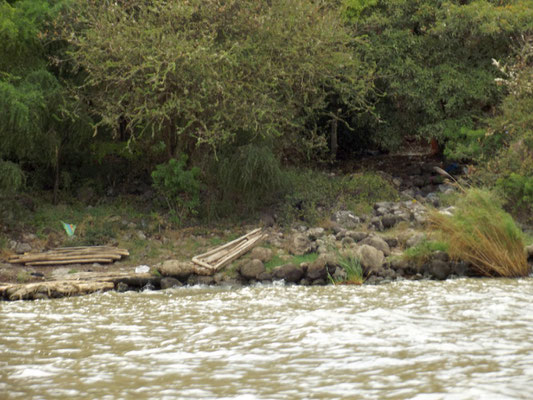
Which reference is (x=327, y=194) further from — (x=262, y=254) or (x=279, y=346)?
(x=279, y=346)

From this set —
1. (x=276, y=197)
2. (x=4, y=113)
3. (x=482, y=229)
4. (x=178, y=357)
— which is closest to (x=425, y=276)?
(x=482, y=229)

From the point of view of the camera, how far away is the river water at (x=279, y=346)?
15.2 feet

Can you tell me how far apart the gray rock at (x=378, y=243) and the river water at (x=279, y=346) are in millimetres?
1932

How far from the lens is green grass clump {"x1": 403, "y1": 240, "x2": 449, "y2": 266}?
34.7ft

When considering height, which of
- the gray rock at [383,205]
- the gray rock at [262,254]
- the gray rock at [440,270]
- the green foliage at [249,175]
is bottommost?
the gray rock at [440,270]

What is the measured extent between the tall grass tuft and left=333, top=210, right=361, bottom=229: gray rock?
9.30ft

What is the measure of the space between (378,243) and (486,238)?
6.15 ft

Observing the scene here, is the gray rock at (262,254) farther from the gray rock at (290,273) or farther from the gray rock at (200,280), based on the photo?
the gray rock at (200,280)

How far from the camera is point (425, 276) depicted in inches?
409

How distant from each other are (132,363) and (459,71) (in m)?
14.7

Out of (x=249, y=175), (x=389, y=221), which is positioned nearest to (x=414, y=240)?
(x=389, y=221)

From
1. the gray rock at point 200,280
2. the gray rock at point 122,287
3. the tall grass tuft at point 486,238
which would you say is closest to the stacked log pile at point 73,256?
the gray rock at point 122,287

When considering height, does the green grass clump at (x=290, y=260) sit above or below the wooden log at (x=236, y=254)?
below

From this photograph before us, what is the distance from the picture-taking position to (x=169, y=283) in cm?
1047
